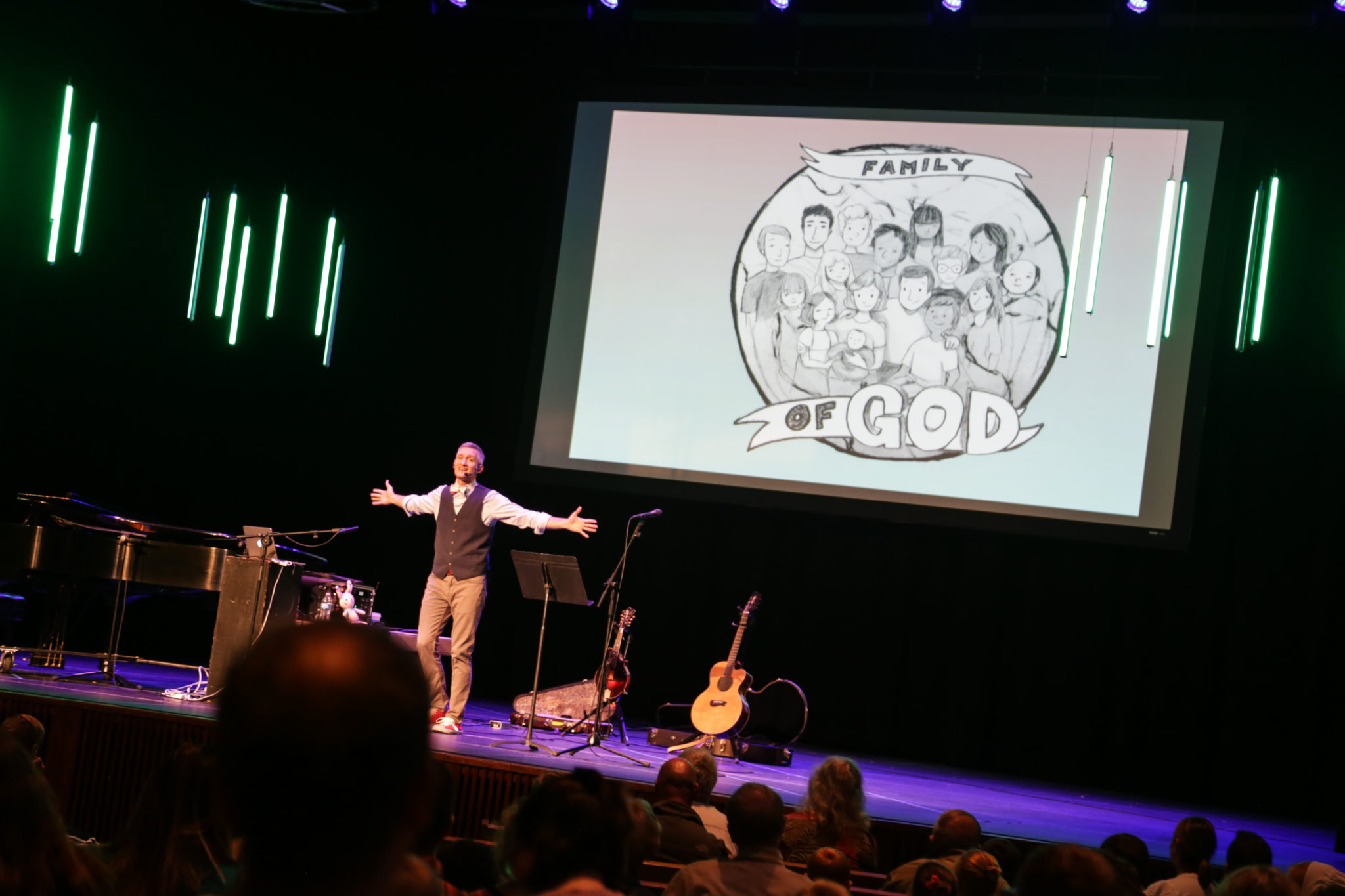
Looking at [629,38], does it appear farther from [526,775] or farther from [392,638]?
[392,638]

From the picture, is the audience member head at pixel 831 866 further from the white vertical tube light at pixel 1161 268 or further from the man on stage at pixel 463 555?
the white vertical tube light at pixel 1161 268

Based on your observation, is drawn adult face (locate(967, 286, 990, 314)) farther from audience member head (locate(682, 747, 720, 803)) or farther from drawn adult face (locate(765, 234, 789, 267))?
audience member head (locate(682, 747, 720, 803))

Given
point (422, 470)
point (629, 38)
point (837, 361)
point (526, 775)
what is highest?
point (629, 38)

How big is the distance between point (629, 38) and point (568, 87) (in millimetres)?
642

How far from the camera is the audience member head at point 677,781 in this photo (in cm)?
395

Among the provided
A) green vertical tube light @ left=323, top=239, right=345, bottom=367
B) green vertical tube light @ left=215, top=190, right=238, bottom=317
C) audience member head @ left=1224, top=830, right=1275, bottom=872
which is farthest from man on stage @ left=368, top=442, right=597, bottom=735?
audience member head @ left=1224, top=830, right=1275, bottom=872

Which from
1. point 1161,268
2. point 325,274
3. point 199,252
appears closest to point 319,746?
point 1161,268

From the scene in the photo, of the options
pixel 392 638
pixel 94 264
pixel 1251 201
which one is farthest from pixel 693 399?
pixel 392 638

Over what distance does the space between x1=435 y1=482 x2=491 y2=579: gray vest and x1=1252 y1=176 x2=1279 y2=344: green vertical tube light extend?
182 inches

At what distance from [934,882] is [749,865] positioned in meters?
0.47

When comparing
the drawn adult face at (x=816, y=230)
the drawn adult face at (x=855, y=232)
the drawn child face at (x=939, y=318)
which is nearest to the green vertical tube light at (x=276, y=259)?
the drawn adult face at (x=816, y=230)

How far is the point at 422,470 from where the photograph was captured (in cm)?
926

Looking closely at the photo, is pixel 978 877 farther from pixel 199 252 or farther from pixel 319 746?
pixel 199 252

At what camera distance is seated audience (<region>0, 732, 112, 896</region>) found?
1.65 metres
